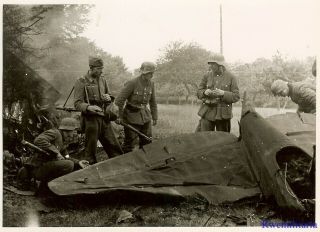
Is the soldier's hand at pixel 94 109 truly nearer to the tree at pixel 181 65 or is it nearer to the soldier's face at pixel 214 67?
the soldier's face at pixel 214 67

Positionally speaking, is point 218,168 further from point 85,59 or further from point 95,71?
point 85,59

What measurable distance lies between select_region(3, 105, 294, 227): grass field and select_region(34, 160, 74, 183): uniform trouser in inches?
9.3

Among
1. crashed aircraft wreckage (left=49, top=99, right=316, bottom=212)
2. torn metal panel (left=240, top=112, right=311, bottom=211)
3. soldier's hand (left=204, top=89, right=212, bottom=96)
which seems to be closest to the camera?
torn metal panel (left=240, top=112, right=311, bottom=211)

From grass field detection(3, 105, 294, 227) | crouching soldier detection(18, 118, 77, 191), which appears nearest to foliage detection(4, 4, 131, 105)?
crouching soldier detection(18, 118, 77, 191)

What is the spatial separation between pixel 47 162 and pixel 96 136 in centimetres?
96

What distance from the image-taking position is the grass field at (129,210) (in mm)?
3820

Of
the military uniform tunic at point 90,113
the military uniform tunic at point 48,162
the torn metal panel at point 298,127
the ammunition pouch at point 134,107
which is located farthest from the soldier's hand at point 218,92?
the military uniform tunic at point 48,162

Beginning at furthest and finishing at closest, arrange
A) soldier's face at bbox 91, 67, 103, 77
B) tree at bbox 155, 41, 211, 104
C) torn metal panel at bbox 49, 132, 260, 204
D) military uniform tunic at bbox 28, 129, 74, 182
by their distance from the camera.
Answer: tree at bbox 155, 41, 211, 104 < soldier's face at bbox 91, 67, 103, 77 < military uniform tunic at bbox 28, 129, 74, 182 < torn metal panel at bbox 49, 132, 260, 204

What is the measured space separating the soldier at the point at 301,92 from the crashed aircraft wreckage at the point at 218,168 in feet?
1.60

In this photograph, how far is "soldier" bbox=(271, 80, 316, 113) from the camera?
494cm

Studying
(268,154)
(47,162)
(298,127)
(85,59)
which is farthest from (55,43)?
(268,154)

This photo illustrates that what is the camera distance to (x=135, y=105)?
18.0 feet

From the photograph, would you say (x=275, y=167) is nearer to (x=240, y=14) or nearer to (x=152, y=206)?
(x=152, y=206)

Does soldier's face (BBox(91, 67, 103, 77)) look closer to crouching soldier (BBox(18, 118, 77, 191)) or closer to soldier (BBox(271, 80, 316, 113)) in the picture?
crouching soldier (BBox(18, 118, 77, 191))
